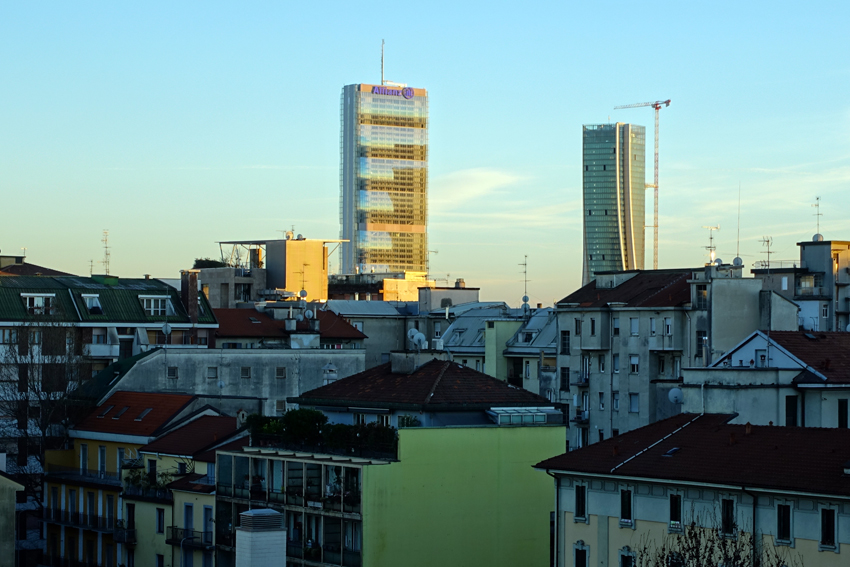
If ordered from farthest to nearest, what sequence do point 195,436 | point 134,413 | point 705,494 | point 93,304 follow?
point 93,304 → point 134,413 → point 195,436 → point 705,494

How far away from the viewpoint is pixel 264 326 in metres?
115

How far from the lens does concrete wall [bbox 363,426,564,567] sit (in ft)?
179

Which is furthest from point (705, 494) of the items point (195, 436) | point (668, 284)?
point (668, 284)

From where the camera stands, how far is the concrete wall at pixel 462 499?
5444cm

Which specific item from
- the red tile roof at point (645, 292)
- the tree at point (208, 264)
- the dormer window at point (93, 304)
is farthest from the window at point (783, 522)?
the tree at point (208, 264)

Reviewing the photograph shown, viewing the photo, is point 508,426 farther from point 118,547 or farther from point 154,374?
point 154,374

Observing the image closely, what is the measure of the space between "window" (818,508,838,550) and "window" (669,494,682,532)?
17.0 ft

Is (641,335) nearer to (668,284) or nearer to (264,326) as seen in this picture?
(668,284)

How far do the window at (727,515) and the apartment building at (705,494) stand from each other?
0.10 feet

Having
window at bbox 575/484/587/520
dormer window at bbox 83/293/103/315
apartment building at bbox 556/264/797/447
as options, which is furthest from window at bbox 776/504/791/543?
dormer window at bbox 83/293/103/315

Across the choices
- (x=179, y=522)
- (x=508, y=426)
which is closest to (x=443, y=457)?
(x=508, y=426)

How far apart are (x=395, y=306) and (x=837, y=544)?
107 m

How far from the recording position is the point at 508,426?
5778 cm

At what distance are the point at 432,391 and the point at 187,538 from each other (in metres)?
13.5
